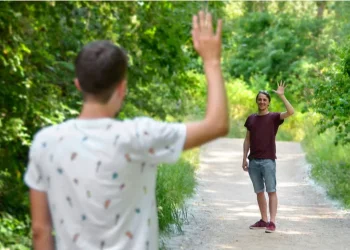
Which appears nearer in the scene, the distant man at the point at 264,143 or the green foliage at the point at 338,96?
Answer: the distant man at the point at 264,143

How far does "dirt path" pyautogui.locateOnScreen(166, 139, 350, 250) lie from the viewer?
1107 cm

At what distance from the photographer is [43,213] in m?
3.22

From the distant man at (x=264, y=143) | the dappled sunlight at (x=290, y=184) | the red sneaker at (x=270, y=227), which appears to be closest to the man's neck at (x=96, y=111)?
the distant man at (x=264, y=143)

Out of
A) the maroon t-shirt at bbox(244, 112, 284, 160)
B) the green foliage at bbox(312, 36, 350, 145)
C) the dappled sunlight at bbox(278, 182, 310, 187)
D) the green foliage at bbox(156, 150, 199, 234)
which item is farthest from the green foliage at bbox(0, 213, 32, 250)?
the dappled sunlight at bbox(278, 182, 310, 187)

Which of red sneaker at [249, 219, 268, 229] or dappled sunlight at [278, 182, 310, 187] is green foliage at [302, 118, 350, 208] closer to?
dappled sunlight at [278, 182, 310, 187]

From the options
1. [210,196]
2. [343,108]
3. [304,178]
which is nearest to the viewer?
[343,108]

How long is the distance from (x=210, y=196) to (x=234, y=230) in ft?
15.2

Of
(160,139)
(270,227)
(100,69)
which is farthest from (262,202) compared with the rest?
(100,69)

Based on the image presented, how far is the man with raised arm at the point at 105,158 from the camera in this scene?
3064 millimetres

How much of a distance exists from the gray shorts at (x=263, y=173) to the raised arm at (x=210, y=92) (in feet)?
27.2

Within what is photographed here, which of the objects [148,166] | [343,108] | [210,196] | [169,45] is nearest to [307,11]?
[210,196]

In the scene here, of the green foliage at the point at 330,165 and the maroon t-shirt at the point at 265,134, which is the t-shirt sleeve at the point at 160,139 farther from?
the green foliage at the point at 330,165

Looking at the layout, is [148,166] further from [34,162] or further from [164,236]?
[164,236]

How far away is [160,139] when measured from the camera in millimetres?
3096
